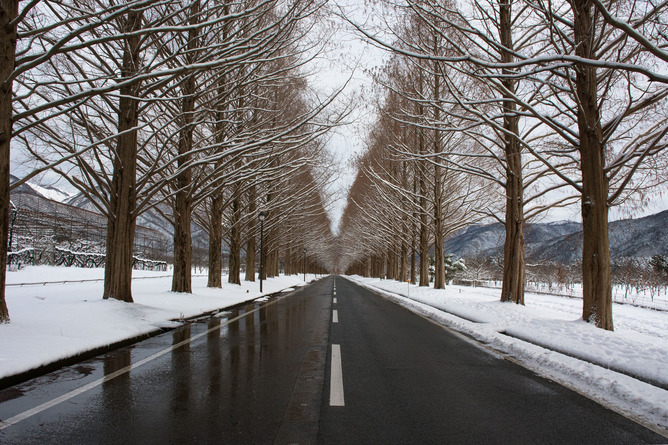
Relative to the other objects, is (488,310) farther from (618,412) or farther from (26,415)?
(26,415)

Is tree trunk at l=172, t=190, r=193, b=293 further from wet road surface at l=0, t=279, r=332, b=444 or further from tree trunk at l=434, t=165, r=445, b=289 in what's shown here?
tree trunk at l=434, t=165, r=445, b=289

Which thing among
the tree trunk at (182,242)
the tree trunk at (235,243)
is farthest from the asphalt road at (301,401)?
the tree trunk at (235,243)

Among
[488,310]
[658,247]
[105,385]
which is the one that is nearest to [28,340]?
[105,385]

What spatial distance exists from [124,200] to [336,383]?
8195 millimetres

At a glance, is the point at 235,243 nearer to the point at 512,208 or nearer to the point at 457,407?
the point at 512,208

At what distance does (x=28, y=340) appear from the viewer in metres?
5.49

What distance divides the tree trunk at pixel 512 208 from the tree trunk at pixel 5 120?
12.3 meters

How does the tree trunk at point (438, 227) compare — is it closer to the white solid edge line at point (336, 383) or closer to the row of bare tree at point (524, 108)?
the row of bare tree at point (524, 108)

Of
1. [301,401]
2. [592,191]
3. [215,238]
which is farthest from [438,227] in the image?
[301,401]

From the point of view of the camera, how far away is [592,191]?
26.5 ft

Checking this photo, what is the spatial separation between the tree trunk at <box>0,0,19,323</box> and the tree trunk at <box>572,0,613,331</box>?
10.0m

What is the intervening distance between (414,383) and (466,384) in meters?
0.60

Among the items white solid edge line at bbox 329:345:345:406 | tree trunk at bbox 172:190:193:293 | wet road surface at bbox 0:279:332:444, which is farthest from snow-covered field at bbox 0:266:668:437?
tree trunk at bbox 172:190:193:293

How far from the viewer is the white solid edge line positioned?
381 centimetres
